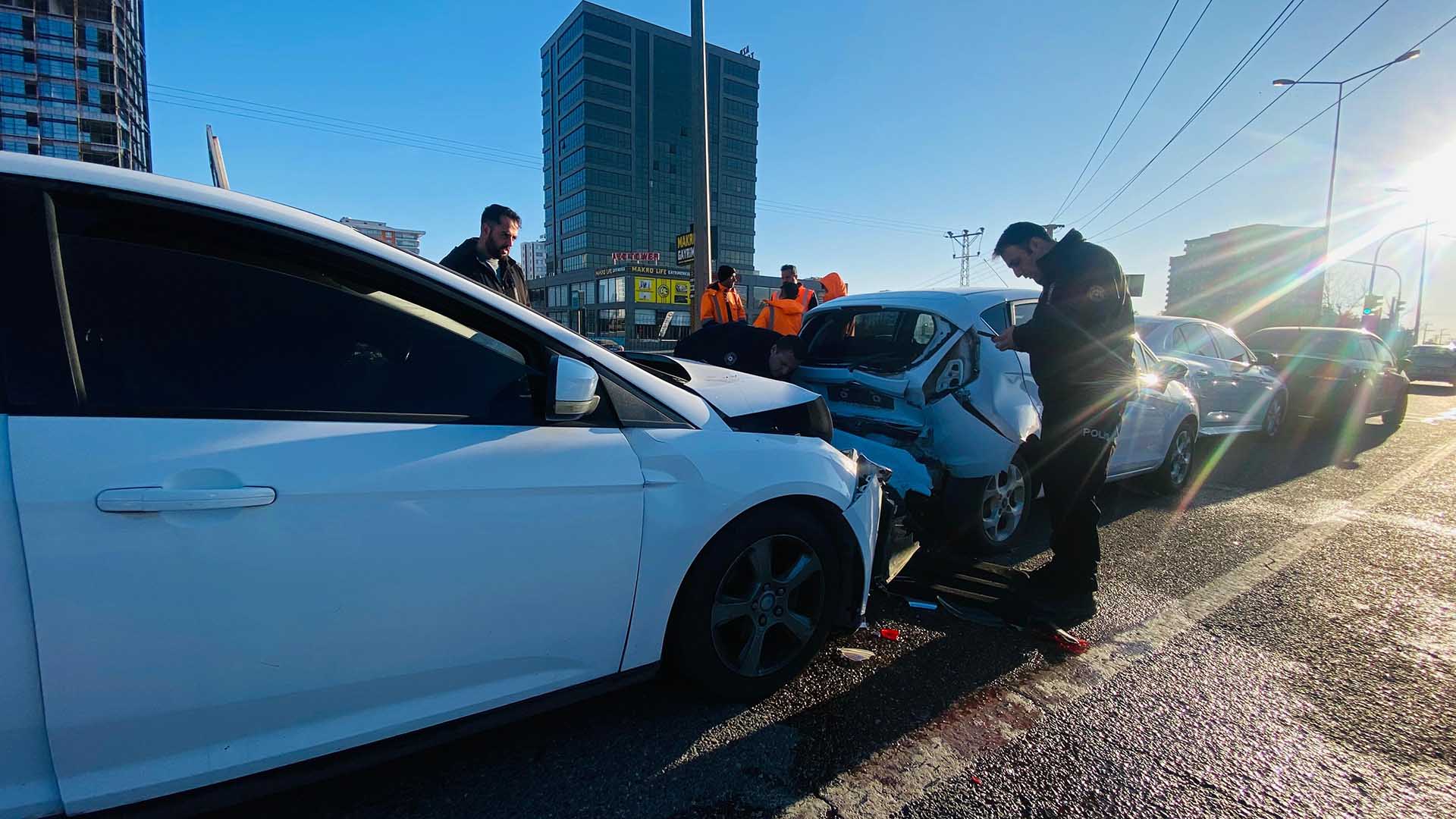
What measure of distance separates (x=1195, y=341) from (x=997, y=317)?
451cm

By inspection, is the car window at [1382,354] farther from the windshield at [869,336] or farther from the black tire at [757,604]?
the black tire at [757,604]

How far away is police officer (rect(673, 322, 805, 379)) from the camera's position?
4.32 metres

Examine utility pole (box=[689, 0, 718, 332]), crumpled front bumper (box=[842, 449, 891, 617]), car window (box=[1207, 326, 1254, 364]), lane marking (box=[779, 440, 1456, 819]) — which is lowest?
lane marking (box=[779, 440, 1456, 819])

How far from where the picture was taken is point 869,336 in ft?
15.4

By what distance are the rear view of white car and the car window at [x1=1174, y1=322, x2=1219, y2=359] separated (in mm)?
6681

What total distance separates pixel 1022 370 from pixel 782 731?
2725mm

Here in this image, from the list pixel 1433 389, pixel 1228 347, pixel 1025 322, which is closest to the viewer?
pixel 1025 322

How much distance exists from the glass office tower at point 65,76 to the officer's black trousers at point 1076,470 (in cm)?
9138

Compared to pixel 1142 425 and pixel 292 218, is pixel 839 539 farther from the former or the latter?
pixel 1142 425

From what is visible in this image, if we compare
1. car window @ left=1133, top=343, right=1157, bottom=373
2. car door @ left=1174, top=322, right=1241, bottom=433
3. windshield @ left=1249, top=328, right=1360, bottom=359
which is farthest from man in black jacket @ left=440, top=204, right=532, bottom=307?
windshield @ left=1249, top=328, right=1360, bottom=359

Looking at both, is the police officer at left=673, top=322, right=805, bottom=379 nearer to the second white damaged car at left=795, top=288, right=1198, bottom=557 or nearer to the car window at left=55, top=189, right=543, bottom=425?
the second white damaged car at left=795, top=288, right=1198, bottom=557

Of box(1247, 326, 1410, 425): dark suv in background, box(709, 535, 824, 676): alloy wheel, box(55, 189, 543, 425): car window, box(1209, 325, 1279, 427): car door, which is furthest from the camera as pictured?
box(1247, 326, 1410, 425): dark suv in background

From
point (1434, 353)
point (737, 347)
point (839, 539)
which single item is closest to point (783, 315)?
point (737, 347)

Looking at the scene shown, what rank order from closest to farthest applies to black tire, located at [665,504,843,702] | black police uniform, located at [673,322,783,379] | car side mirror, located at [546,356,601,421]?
car side mirror, located at [546,356,601,421] < black tire, located at [665,504,843,702] < black police uniform, located at [673,322,783,379]
